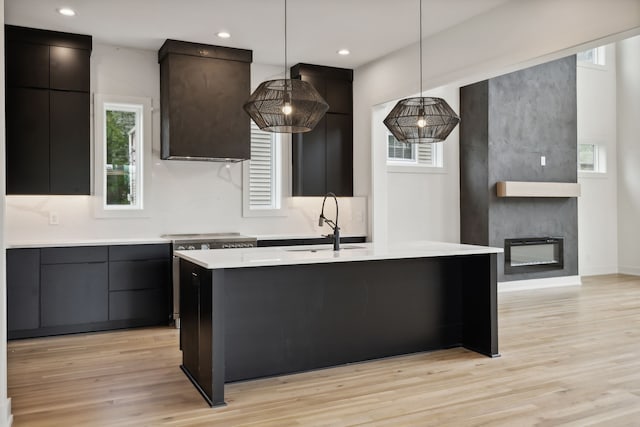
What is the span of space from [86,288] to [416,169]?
4.39m

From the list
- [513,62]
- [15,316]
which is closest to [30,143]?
[15,316]

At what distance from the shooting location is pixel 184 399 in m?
3.21

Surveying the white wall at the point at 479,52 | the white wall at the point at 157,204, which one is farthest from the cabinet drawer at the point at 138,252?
the white wall at the point at 479,52

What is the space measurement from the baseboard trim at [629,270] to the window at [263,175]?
6233 millimetres

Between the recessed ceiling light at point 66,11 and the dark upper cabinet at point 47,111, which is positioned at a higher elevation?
the recessed ceiling light at point 66,11

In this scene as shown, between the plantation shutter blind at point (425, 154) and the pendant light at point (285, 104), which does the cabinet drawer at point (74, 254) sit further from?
the plantation shutter blind at point (425, 154)

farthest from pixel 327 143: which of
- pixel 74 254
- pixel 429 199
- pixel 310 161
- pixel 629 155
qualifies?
pixel 629 155

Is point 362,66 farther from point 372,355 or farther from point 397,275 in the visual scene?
point 372,355

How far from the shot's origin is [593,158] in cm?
880

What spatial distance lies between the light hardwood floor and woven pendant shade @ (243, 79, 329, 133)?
1.73 m

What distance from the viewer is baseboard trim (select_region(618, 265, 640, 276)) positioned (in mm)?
8664

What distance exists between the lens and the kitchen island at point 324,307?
3.29 meters

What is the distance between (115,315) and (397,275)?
2.74 m

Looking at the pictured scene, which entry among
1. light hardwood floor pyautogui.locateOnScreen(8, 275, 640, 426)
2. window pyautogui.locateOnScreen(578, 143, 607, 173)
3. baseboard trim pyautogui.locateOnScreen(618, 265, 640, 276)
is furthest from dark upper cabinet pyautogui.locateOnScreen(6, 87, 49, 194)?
baseboard trim pyautogui.locateOnScreen(618, 265, 640, 276)
